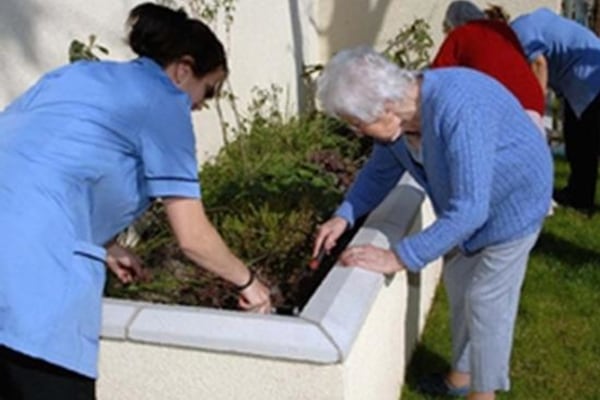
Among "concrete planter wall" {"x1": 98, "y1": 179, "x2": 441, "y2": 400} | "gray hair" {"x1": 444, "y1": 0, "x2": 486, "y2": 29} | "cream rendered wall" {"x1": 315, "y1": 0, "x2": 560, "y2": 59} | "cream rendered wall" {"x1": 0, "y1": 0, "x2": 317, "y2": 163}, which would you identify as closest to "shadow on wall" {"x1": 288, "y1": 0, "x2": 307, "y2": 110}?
"cream rendered wall" {"x1": 0, "y1": 0, "x2": 317, "y2": 163}

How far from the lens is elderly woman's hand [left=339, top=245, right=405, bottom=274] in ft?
9.79

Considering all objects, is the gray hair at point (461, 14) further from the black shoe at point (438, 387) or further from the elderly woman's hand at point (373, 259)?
the elderly woman's hand at point (373, 259)

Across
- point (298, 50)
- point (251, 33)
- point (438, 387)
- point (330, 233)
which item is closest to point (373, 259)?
point (330, 233)

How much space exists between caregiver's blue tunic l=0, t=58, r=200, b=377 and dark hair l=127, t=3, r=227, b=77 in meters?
0.04

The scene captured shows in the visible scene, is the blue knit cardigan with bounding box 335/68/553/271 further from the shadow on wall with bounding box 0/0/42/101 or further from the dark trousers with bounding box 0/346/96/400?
the shadow on wall with bounding box 0/0/42/101

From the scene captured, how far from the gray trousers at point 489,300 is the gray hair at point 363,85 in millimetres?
687

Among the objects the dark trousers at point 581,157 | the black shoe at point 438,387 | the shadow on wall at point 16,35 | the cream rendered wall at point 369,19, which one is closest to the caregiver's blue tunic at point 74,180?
the shadow on wall at point 16,35

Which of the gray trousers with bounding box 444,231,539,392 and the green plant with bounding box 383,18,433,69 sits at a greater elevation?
the gray trousers with bounding box 444,231,539,392

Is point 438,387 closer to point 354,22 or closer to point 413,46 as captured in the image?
point 413,46

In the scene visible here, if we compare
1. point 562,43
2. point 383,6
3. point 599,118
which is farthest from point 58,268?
point 383,6

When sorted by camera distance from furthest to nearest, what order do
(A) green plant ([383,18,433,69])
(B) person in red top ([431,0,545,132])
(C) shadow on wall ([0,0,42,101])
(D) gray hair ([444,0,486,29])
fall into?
(A) green plant ([383,18,433,69]) → (D) gray hair ([444,0,486,29]) → (B) person in red top ([431,0,545,132]) → (C) shadow on wall ([0,0,42,101])

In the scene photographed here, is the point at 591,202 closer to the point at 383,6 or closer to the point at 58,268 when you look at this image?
the point at 383,6

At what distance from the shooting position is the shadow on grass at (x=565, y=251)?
5219 mm

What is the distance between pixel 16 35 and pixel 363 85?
1.63m
